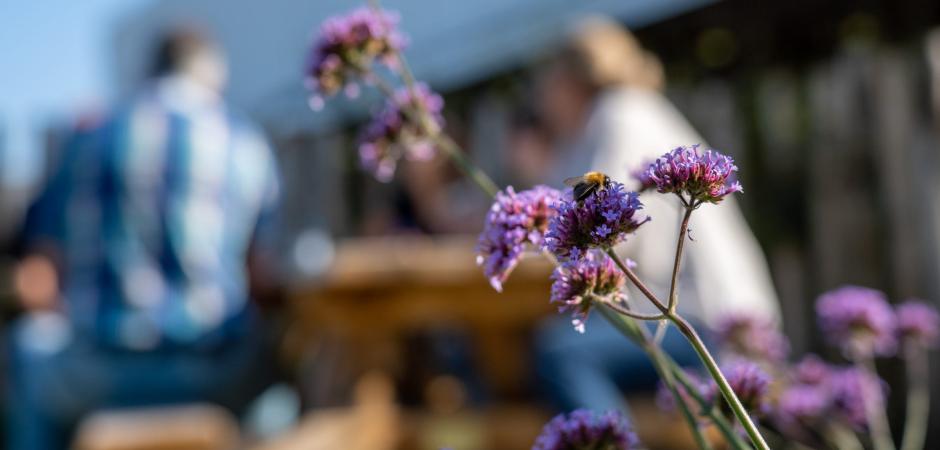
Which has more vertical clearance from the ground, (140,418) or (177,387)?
(177,387)

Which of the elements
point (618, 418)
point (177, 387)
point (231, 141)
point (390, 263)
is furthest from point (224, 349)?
point (618, 418)

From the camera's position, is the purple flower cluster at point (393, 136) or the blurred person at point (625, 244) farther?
the blurred person at point (625, 244)

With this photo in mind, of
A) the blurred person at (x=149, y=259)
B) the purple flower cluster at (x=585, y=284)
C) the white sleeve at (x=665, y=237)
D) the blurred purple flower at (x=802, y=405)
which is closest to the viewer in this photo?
the purple flower cluster at (x=585, y=284)

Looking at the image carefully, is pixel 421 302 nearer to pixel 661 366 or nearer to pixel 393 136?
pixel 393 136

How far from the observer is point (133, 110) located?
337 cm

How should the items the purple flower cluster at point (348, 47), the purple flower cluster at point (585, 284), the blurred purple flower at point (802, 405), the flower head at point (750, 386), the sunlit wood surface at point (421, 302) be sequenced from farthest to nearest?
the sunlit wood surface at point (421, 302) < the blurred purple flower at point (802, 405) < the purple flower cluster at point (348, 47) < the flower head at point (750, 386) < the purple flower cluster at point (585, 284)

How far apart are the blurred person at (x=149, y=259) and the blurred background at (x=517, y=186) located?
128mm

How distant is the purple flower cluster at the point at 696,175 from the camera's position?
628 millimetres

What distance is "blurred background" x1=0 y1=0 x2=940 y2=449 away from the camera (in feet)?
9.82

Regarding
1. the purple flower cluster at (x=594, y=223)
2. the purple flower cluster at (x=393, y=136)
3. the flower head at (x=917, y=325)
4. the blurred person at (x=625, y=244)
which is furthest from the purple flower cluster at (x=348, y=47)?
the blurred person at (x=625, y=244)

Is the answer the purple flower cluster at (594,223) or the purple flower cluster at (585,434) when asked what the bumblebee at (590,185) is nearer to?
the purple flower cluster at (594,223)

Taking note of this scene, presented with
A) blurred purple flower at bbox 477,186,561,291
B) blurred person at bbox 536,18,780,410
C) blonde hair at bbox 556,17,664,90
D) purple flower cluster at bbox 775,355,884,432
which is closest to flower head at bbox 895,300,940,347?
purple flower cluster at bbox 775,355,884,432

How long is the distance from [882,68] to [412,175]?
1725 millimetres

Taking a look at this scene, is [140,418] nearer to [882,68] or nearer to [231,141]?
[231,141]
